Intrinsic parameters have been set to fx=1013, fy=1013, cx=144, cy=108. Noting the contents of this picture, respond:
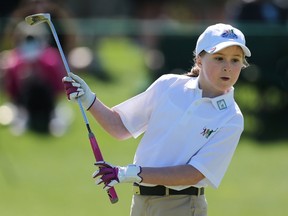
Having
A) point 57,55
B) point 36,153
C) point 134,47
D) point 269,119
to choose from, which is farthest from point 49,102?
point 134,47

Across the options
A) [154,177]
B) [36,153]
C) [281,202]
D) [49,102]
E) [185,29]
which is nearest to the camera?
[154,177]

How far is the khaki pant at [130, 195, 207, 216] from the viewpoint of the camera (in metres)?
5.96

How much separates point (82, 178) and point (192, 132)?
5.93m

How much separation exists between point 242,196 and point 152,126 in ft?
16.3

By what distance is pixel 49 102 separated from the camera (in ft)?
48.1

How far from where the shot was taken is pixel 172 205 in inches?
235

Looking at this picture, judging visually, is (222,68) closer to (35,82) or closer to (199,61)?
(199,61)

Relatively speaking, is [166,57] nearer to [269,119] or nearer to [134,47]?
[269,119]

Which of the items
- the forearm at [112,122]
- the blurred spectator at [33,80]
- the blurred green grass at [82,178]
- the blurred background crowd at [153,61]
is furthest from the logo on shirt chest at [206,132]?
the blurred spectator at [33,80]

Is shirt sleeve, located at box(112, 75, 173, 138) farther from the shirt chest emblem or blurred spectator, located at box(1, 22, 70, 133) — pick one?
blurred spectator, located at box(1, 22, 70, 133)

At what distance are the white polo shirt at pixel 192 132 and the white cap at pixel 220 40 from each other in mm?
259

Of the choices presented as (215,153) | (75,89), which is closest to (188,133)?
(215,153)

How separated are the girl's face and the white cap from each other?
36 mm

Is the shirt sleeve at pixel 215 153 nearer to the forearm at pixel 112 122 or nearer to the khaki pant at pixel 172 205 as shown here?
the khaki pant at pixel 172 205
